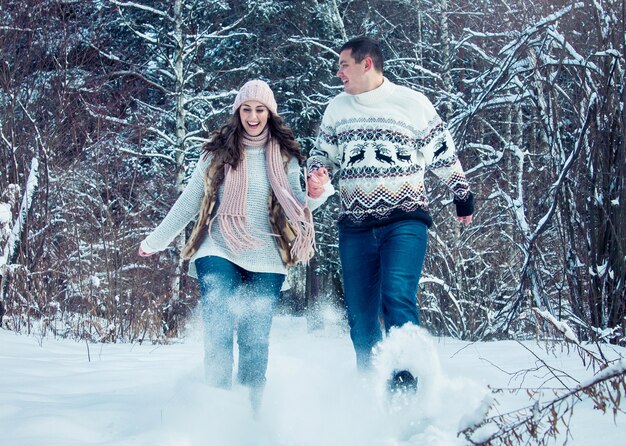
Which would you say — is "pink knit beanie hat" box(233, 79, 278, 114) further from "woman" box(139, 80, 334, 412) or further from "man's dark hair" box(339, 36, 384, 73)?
"man's dark hair" box(339, 36, 384, 73)

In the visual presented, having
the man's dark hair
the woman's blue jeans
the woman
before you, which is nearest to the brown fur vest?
the woman

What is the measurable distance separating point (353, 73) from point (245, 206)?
0.90 meters

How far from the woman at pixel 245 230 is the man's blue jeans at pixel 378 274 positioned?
25 cm

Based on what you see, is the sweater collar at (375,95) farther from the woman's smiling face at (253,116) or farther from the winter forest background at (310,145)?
the winter forest background at (310,145)

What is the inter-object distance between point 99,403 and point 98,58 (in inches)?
437

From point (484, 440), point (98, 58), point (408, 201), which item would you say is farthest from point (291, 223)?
point (98, 58)

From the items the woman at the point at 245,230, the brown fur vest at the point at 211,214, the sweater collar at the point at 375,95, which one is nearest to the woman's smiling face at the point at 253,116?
the woman at the point at 245,230

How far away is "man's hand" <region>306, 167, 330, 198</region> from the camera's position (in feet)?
12.5

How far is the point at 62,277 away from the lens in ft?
31.2

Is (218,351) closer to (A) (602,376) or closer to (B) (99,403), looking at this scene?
(B) (99,403)

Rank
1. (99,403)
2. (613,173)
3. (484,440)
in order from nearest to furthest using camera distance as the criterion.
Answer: (484,440) < (99,403) < (613,173)

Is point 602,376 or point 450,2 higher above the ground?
point 450,2

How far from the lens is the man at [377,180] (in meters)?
3.79

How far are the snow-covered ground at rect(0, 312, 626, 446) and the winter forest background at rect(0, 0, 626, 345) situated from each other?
1.16m
